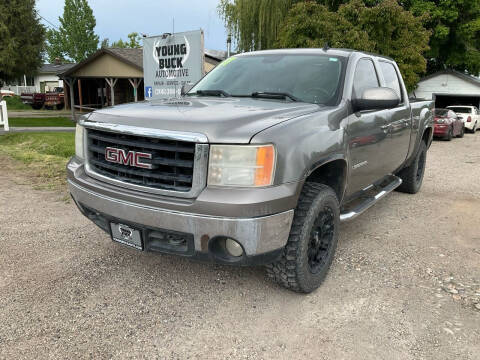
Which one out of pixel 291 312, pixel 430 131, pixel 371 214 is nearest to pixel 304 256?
pixel 291 312

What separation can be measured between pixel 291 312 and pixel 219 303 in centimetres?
54

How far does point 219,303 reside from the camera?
311 centimetres

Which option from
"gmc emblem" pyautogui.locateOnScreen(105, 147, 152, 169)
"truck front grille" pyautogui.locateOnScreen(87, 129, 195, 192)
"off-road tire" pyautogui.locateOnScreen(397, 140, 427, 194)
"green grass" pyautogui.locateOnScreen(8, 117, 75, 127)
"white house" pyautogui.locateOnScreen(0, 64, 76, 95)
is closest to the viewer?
"truck front grille" pyautogui.locateOnScreen(87, 129, 195, 192)

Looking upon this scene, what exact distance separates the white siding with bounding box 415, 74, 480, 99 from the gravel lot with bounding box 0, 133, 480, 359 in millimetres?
26537

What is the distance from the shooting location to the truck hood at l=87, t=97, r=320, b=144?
2.56m

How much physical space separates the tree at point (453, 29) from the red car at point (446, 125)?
655cm

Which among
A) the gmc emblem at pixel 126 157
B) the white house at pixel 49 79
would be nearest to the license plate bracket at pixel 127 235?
the gmc emblem at pixel 126 157

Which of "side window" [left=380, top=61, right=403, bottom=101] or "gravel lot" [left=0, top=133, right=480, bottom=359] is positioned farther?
"side window" [left=380, top=61, right=403, bottom=101]

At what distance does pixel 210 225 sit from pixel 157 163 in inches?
21.7

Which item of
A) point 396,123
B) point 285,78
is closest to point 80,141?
point 285,78

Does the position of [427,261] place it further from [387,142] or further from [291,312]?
[291,312]

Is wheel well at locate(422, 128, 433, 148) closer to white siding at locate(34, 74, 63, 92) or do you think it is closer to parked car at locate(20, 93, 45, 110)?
parked car at locate(20, 93, 45, 110)

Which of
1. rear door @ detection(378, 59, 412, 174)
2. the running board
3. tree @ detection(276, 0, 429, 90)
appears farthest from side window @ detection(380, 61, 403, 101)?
tree @ detection(276, 0, 429, 90)

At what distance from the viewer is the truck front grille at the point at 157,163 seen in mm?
2631
